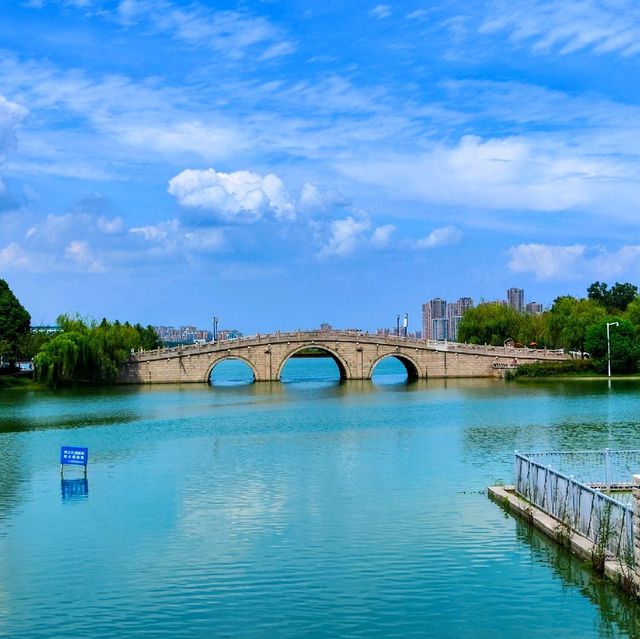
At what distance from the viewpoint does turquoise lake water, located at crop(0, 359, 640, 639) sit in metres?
14.0

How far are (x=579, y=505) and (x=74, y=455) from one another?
15.9m

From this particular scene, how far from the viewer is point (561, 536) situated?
17.3 m

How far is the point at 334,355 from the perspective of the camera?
81812mm

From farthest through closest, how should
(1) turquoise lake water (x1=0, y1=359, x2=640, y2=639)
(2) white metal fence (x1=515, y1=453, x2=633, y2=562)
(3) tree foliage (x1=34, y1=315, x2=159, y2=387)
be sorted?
(3) tree foliage (x1=34, y1=315, x2=159, y2=387), (2) white metal fence (x1=515, y1=453, x2=633, y2=562), (1) turquoise lake water (x1=0, y1=359, x2=640, y2=639)

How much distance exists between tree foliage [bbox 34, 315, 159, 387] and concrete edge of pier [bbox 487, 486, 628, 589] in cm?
4908

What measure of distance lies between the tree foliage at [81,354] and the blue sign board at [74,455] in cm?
4007

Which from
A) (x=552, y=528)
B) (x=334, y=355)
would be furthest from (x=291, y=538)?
(x=334, y=355)

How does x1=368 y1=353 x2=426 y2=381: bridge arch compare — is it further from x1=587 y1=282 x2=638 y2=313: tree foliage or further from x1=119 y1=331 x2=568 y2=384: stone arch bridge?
x1=587 y1=282 x2=638 y2=313: tree foliage

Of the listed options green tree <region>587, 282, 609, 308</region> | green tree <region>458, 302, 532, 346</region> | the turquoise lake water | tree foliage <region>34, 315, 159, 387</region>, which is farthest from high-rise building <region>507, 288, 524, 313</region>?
the turquoise lake water

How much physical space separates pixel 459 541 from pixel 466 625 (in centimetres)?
472

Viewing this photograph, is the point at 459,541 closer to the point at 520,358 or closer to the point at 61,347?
the point at 61,347

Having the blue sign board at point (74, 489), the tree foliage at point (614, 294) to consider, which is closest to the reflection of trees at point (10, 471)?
the blue sign board at point (74, 489)

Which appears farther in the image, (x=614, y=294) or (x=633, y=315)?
(x=614, y=294)

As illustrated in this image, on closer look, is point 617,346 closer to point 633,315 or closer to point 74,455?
point 633,315
